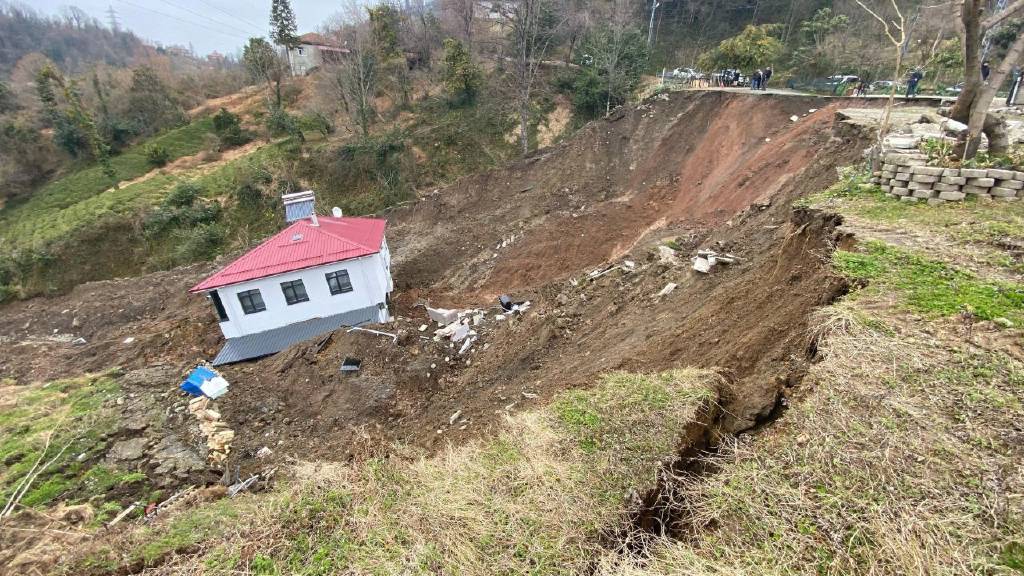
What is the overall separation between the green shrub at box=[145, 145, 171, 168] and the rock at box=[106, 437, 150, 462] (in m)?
33.4

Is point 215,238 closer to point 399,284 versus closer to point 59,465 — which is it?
point 399,284

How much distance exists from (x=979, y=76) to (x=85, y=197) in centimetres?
4722

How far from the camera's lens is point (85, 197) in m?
30.6

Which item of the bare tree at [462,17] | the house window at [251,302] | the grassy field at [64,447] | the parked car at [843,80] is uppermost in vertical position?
the bare tree at [462,17]

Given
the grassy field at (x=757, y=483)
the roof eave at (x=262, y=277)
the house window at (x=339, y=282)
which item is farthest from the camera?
the house window at (x=339, y=282)

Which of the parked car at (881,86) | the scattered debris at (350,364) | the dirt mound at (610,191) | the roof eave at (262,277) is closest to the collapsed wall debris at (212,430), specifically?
the scattered debris at (350,364)

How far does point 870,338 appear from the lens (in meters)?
4.96

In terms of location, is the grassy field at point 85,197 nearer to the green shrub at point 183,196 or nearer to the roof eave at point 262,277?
the green shrub at point 183,196

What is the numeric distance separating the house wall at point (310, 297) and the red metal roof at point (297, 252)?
0.85 feet

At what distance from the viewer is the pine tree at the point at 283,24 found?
36.2 m

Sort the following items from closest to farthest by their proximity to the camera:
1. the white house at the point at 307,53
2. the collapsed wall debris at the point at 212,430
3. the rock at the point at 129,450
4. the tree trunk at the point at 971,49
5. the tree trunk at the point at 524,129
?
the tree trunk at the point at 971,49 → the rock at the point at 129,450 → the collapsed wall debris at the point at 212,430 → the tree trunk at the point at 524,129 → the white house at the point at 307,53

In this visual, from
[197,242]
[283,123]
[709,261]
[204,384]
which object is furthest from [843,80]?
[197,242]

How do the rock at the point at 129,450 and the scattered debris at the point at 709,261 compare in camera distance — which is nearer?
the rock at the point at 129,450

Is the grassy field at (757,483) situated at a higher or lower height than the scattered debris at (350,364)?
higher
